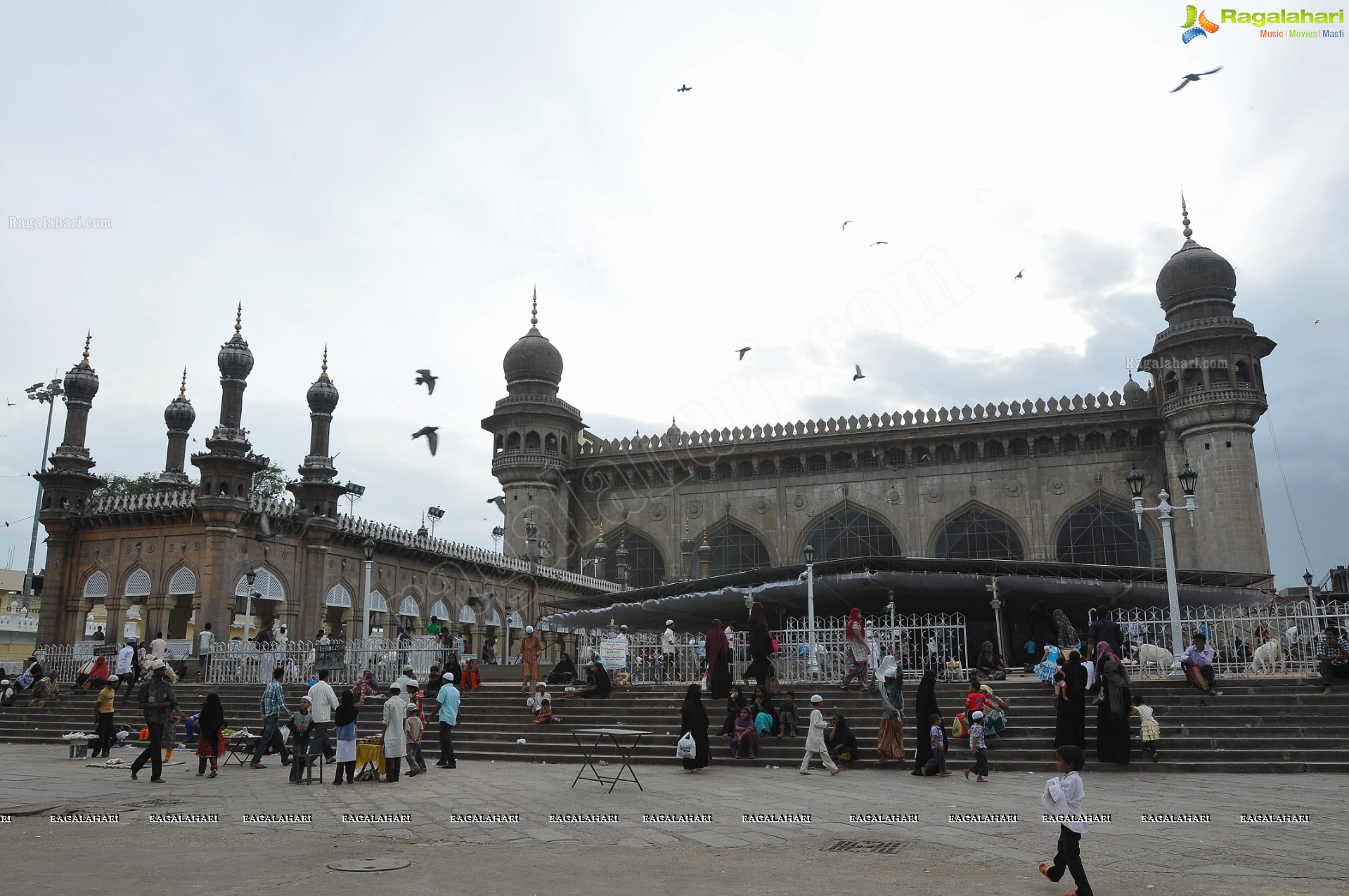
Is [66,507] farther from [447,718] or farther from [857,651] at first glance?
[857,651]

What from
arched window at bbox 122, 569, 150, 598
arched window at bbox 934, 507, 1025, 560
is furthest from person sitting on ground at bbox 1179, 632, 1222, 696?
arched window at bbox 122, 569, 150, 598

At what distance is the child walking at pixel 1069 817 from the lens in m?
5.24

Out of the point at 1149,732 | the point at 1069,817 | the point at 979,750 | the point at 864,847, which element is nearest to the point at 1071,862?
the point at 1069,817

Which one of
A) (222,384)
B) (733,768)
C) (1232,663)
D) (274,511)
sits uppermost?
(222,384)

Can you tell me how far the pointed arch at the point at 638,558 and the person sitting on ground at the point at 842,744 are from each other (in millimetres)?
25684

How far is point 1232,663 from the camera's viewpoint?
1581cm

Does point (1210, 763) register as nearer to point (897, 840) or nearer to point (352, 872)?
point (897, 840)

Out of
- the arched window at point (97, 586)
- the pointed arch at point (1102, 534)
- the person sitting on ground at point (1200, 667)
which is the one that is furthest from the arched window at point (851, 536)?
the arched window at point (97, 586)

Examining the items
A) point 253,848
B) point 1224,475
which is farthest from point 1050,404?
point 253,848

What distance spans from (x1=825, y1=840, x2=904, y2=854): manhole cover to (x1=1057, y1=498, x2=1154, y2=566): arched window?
92.4 feet

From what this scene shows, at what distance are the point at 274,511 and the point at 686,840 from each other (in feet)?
68.1

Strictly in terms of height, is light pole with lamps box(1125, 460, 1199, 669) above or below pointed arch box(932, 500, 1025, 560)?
below

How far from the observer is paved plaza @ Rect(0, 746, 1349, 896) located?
19.0 feet

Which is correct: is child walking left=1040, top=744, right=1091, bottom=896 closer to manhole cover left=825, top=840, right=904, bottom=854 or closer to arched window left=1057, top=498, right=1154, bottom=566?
manhole cover left=825, top=840, right=904, bottom=854
